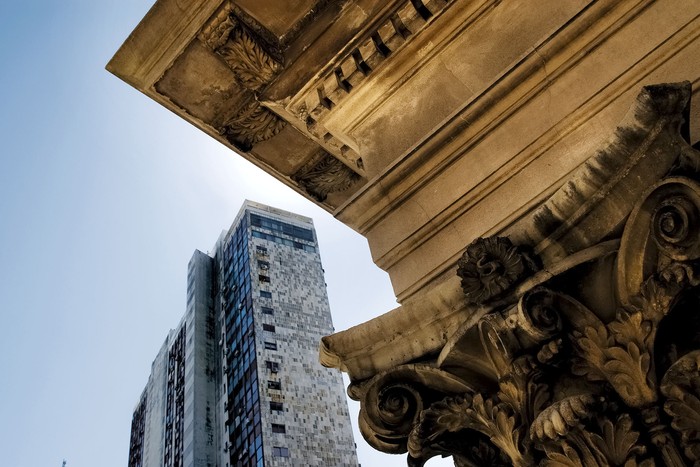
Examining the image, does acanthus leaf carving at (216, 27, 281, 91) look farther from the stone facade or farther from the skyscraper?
the skyscraper

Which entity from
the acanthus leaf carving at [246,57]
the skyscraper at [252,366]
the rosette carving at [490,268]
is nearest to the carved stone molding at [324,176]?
the acanthus leaf carving at [246,57]

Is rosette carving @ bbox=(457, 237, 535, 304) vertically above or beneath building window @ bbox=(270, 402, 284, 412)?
beneath

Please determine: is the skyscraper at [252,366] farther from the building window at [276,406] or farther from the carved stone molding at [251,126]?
the carved stone molding at [251,126]

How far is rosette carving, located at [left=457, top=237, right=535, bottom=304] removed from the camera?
2861 mm

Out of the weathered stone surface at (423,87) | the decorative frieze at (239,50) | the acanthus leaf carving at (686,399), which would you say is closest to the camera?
the acanthus leaf carving at (686,399)

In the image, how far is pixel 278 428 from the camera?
51.5m

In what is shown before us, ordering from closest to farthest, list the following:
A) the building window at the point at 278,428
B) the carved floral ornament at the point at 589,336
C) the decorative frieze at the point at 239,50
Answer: the carved floral ornament at the point at 589,336
the decorative frieze at the point at 239,50
the building window at the point at 278,428

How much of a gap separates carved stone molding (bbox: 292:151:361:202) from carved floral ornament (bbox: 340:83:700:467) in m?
2.88

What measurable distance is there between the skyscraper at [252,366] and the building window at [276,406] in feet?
0.29

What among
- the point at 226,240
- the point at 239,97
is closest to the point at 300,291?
the point at 226,240

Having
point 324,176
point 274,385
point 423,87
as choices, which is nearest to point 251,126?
point 324,176

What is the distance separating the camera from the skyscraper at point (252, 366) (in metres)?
52.8

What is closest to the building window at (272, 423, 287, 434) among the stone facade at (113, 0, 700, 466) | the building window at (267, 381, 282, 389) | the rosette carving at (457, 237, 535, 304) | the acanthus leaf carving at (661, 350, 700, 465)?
the building window at (267, 381, 282, 389)

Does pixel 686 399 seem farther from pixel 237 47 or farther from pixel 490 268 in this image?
pixel 237 47
